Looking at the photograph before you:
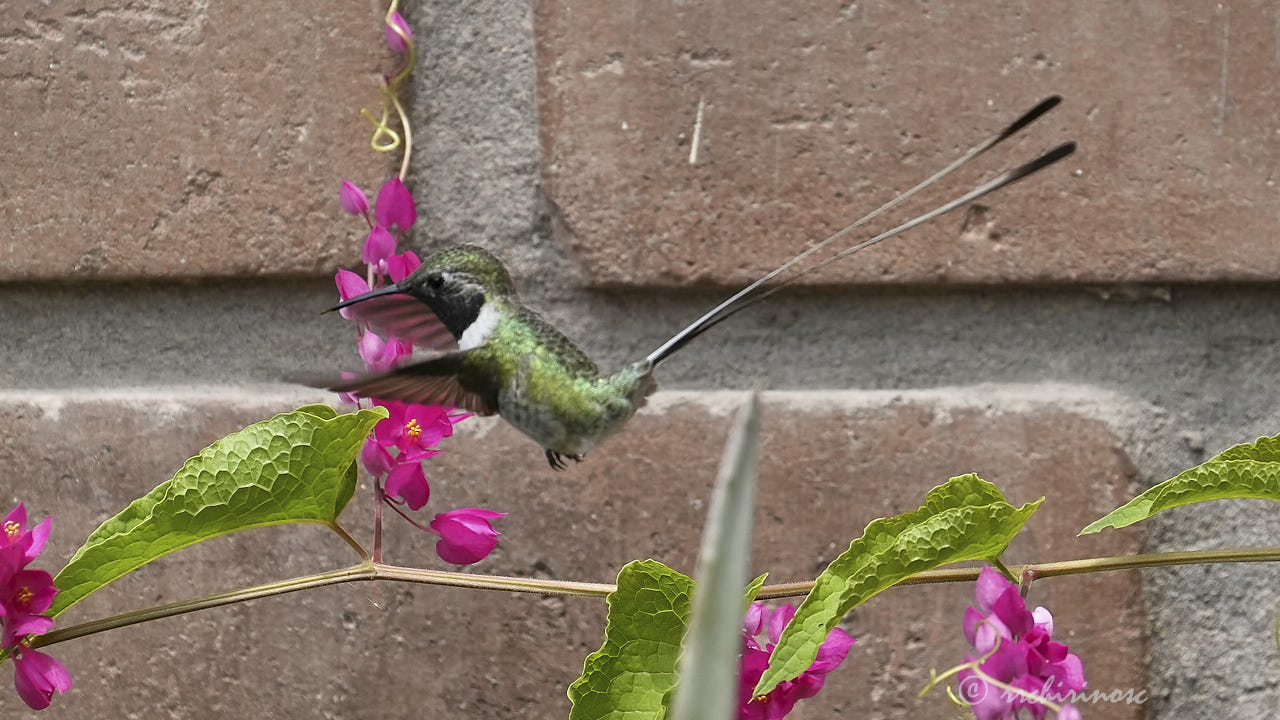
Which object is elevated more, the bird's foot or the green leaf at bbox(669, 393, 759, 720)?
the green leaf at bbox(669, 393, 759, 720)

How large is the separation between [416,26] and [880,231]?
225 mm

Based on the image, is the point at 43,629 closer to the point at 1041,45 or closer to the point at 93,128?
the point at 93,128

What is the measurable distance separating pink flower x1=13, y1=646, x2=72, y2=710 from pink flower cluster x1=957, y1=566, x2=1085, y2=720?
0.30m

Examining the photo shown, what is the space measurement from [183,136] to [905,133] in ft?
1.07

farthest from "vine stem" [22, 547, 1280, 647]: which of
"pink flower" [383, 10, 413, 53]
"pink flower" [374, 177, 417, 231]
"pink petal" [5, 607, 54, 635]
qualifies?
"pink flower" [383, 10, 413, 53]

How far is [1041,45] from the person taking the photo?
51 cm

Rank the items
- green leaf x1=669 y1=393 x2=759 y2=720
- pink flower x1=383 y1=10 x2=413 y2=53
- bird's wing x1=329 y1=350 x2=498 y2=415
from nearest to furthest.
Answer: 1. green leaf x1=669 y1=393 x2=759 y2=720
2. bird's wing x1=329 y1=350 x2=498 y2=415
3. pink flower x1=383 y1=10 x2=413 y2=53

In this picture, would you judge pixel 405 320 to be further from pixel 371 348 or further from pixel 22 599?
pixel 22 599

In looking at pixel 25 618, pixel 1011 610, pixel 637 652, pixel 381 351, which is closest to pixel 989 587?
pixel 1011 610

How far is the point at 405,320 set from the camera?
40 cm

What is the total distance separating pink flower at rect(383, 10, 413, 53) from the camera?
509 mm

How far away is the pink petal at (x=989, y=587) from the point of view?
0.38 metres

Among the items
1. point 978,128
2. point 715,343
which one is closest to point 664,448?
point 715,343

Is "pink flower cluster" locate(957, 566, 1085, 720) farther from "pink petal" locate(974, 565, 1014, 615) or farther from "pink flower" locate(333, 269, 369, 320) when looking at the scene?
"pink flower" locate(333, 269, 369, 320)
